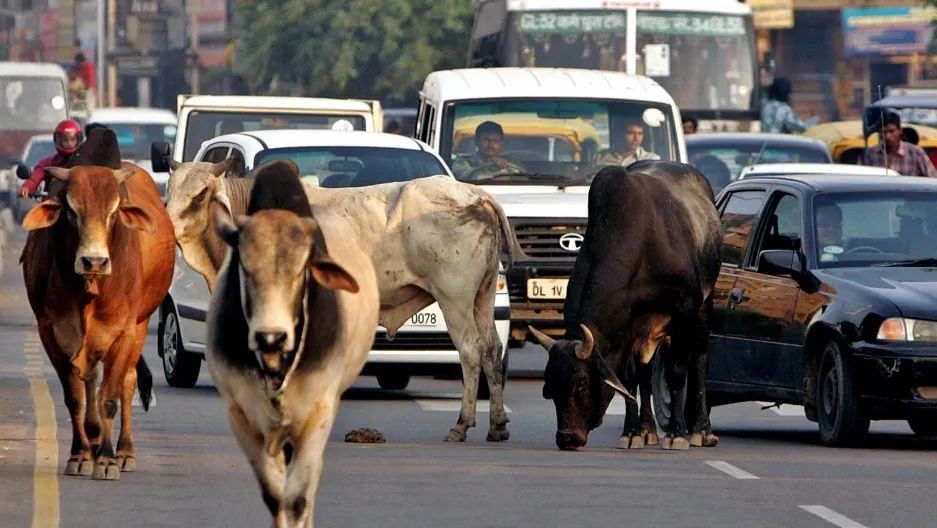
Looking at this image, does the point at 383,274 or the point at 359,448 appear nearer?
the point at 359,448

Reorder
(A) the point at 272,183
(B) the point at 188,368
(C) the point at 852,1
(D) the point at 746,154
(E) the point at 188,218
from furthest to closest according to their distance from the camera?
(C) the point at 852,1, (D) the point at 746,154, (B) the point at 188,368, (E) the point at 188,218, (A) the point at 272,183

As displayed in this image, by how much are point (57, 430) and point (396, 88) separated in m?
47.1

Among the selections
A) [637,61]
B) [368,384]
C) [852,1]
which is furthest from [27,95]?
[368,384]

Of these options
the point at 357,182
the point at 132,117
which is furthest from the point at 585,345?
the point at 132,117

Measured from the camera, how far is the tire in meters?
18.8

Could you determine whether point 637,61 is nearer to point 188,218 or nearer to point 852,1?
point 188,218

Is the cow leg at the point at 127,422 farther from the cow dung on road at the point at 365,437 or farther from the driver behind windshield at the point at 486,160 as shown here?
the driver behind windshield at the point at 486,160

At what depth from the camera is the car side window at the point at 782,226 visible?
51.0ft

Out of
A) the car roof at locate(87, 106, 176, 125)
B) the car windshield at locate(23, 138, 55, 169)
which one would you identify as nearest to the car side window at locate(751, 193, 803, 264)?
the car windshield at locate(23, 138, 55, 169)

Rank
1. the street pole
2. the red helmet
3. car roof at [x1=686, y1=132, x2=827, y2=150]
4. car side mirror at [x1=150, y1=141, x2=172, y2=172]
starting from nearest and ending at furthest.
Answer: car side mirror at [x1=150, y1=141, x2=172, y2=172] → the red helmet → car roof at [x1=686, y1=132, x2=827, y2=150] → the street pole

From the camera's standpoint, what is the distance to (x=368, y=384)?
64.7 ft

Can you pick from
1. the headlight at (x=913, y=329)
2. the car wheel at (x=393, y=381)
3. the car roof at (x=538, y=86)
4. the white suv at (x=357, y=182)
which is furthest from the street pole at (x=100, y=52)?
the headlight at (x=913, y=329)

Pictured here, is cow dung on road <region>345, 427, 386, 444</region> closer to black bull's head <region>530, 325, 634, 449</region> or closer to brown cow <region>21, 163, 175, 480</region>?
black bull's head <region>530, 325, 634, 449</region>

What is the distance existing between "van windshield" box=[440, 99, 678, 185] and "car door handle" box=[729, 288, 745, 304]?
493cm
